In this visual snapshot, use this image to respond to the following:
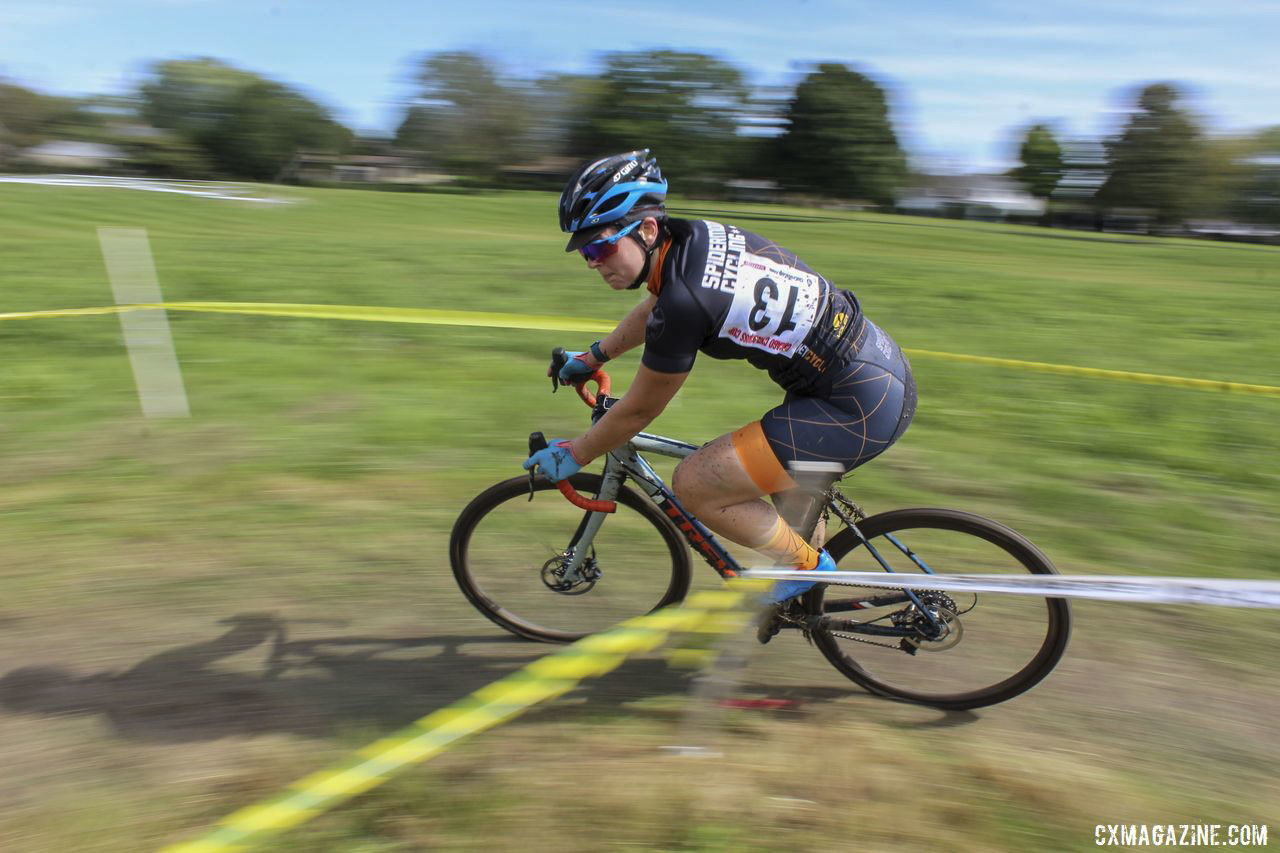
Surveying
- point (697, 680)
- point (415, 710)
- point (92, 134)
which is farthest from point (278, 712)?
point (92, 134)

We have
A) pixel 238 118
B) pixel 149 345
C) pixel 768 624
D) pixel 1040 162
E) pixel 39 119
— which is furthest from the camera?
pixel 1040 162

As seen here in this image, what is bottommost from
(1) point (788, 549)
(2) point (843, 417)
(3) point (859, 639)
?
(3) point (859, 639)

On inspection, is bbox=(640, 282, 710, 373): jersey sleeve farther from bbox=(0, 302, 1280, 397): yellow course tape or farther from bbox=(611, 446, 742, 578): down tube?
bbox=(0, 302, 1280, 397): yellow course tape

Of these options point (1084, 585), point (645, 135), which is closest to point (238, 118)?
point (645, 135)

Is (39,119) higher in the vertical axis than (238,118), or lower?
higher

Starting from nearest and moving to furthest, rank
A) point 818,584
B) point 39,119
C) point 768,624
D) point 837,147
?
point 818,584 < point 768,624 < point 39,119 < point 837,147

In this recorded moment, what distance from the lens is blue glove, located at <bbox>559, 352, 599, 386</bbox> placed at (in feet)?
12.9

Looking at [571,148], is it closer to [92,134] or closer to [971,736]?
[92,134]

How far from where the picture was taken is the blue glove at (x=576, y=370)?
3.93m

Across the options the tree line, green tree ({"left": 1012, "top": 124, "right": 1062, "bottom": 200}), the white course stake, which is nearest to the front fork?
the white course stake

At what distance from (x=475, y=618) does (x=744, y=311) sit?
212 cm

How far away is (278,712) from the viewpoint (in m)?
3.62

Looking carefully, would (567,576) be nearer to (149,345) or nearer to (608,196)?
(608,196)

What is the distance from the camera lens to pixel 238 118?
63.4 m
